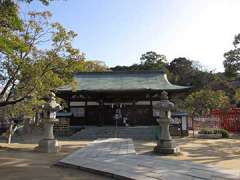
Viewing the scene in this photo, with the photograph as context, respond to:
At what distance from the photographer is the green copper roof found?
27.8 m

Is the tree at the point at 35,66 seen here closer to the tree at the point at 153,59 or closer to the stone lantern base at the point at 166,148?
the stone lantern base at the point at 166,148

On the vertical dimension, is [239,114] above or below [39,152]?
above

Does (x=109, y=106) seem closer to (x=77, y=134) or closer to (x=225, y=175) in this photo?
(x=77, y=134)

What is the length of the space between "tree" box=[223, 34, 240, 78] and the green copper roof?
16.4 feet

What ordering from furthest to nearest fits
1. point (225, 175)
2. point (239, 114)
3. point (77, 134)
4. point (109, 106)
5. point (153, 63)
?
point (153, 63) → point (109, 106) → point (239, 114) → point (77, 134) → point (225, 175)

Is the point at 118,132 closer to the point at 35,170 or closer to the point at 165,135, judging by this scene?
the point at 165,135

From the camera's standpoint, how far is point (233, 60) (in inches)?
869

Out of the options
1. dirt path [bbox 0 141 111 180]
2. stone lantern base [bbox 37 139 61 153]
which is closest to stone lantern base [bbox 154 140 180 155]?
dirt path [bbox 0 141 111 180]

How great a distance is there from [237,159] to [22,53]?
1084 centimetres

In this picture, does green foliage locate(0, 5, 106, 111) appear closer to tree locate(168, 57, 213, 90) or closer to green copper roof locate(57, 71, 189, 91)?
green copper roof locate(57, 71, 189, 91)

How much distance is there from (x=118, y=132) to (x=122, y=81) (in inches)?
274

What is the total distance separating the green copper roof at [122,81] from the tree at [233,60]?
16.4 feet

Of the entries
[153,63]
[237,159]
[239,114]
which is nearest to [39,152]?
[237,159]

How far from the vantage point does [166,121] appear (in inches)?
536
